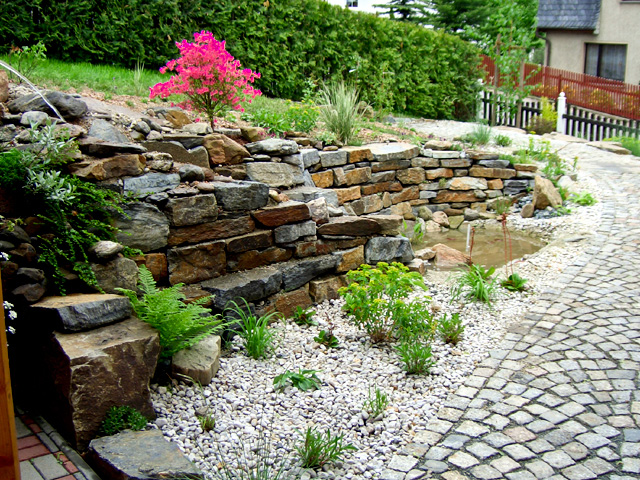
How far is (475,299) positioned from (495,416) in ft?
6.52

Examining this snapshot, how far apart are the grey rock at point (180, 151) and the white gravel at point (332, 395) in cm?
179

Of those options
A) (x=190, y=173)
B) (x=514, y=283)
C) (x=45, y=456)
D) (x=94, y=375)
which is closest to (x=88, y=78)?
(x=190, y=173)

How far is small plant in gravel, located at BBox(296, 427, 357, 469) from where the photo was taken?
3459 millimetres

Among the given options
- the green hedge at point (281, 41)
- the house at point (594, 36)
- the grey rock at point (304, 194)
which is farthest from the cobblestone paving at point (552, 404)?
the house at point (594, 36)

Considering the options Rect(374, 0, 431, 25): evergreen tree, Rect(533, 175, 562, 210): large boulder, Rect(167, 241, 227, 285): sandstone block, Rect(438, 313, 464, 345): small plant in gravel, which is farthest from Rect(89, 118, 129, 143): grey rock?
Rect(374, 0, 431, 25): evergreen tree

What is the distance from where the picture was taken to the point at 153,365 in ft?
12.1

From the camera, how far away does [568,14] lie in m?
22.0

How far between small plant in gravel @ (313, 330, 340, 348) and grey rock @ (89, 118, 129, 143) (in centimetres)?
240

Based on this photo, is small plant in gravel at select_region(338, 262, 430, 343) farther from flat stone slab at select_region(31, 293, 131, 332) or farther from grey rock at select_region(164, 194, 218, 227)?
flat stone slab at select_region(31, 293, 131, 332)

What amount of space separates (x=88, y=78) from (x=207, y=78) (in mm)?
2088

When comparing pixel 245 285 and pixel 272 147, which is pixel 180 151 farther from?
pixel 245 285

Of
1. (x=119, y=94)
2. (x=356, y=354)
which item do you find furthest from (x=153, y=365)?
(x=119, y=94)

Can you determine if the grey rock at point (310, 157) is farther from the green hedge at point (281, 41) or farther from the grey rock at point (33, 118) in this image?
the green hedge at point (281, 41)

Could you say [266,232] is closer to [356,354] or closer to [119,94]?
[356,354]
